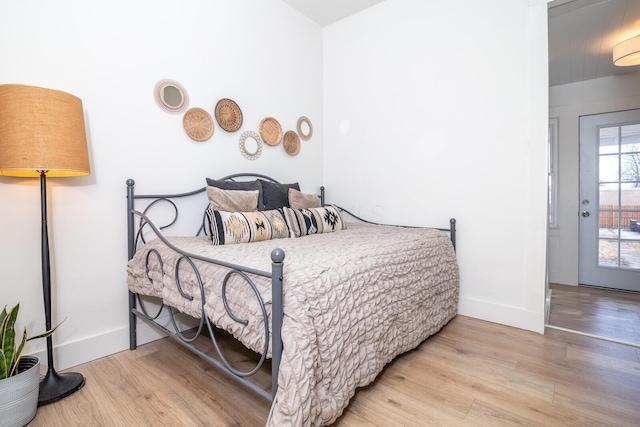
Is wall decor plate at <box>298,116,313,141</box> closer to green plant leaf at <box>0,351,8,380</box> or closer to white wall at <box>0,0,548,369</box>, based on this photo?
white wall at <box>0,0,548,369</box>

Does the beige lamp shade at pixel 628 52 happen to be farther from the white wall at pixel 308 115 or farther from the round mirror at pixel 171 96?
the round mirror at pixel 171 96

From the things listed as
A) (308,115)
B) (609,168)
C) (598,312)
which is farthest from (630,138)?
(308,115)

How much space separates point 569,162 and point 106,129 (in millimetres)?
4226

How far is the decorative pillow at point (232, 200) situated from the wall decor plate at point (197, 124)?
41 cm

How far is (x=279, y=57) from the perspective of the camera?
2.82 meters

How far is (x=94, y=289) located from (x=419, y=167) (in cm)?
242

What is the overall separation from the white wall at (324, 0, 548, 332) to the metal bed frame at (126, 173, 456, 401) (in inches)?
12.5

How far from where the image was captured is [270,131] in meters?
2.74

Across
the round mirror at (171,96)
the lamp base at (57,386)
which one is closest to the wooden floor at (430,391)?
the lamp base at (57,386)

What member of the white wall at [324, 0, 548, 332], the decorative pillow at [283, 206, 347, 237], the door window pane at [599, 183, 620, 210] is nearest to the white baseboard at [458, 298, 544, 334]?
the white wall at [324, 0, 548, 332]

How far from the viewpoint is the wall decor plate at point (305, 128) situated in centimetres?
304

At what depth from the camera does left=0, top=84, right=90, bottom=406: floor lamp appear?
1.25 metres

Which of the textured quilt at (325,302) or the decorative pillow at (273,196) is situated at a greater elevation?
the decorative pillow at (273,196)

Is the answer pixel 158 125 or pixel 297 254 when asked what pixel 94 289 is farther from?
pixel 297 254
